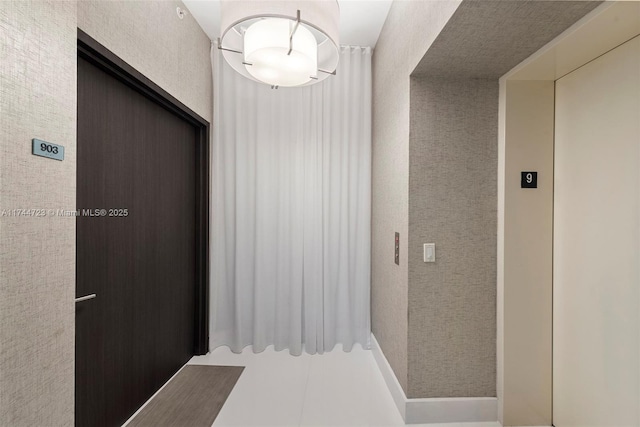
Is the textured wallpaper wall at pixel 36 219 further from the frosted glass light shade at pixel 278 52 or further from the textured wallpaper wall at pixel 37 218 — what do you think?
the frosted glass light shade at pixel 278 52

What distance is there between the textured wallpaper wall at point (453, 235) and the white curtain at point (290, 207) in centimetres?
96

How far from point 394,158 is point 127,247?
169cm

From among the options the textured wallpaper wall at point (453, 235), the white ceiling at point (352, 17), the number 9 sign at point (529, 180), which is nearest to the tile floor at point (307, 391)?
the textured wallpaper wall at point (453, 235)

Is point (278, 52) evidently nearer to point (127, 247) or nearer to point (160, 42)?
point (160, 42)

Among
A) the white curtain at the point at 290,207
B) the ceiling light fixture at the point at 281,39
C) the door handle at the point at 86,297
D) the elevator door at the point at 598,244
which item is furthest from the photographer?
the white curtain at the point at 290,207

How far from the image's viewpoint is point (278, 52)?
1.40m

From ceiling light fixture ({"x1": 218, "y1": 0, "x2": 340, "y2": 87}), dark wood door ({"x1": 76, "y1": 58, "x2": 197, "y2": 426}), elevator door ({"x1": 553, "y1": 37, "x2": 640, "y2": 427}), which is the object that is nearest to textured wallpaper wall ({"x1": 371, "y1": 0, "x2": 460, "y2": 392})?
ceiling light fixture ({"x1": 218, "y1": 0, "x2": 340, "y2": 87})

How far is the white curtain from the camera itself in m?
2.61

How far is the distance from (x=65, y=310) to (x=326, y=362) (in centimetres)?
185

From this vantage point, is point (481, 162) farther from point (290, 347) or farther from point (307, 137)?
point (290, 347)

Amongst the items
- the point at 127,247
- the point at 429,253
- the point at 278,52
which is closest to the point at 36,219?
the point at 127,247

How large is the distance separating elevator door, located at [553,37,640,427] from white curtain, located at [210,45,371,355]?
1.37 meters

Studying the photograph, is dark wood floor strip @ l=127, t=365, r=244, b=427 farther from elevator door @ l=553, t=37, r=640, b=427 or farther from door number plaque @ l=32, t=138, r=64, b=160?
elevator door @ l=553, t=37, r=640, b=427

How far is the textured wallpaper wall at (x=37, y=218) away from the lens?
947mm
